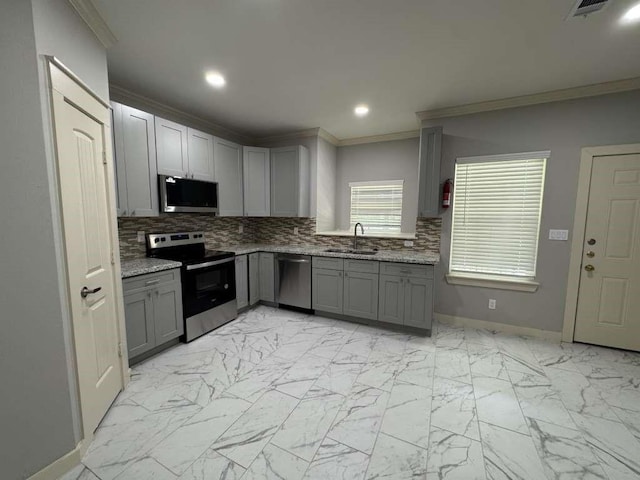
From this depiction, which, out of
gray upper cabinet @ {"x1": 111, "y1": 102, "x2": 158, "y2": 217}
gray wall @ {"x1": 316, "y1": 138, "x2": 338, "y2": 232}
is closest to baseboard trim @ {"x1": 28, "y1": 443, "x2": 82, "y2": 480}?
gray upper cabinet @ {"x1": 111, "y1": 102, "x2": 158, "y2": 217}

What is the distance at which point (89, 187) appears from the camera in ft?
A: 5.64

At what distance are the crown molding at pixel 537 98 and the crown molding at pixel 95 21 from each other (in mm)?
3125

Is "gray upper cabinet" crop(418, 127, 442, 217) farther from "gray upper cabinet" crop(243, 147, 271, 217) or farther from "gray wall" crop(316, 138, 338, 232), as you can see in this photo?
"gray upper cabinet" crop(243, 147, 271, 217)

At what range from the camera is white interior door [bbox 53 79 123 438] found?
58.3 inches

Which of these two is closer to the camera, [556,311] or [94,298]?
[94,298]

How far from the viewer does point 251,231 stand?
4727 mm

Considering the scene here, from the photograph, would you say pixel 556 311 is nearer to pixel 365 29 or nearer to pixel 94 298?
pixel 365 29

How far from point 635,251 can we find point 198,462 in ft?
13.9

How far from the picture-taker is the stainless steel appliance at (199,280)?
2.88 meters

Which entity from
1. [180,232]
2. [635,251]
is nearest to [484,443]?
[635,251]

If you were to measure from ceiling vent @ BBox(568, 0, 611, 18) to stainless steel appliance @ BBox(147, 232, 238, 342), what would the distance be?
3.64m

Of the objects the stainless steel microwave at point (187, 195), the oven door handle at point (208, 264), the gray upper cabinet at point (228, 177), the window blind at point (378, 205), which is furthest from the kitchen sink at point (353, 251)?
the stainless steel microwave at point (187, 195)

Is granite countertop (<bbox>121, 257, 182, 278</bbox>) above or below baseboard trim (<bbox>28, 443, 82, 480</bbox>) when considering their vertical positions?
above

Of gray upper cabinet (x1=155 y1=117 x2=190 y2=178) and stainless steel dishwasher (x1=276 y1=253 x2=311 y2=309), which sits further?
stainless steel dishwasher (x1=276 y1=253 x2=311 y2=309)
